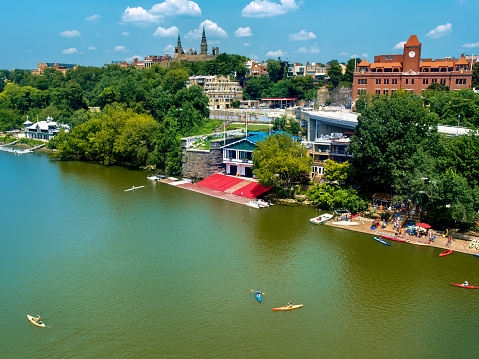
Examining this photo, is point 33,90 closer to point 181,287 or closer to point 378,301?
point 181,287

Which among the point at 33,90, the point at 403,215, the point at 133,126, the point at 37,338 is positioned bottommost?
the point at 37,338

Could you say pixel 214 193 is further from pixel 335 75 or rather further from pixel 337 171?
pixel 335 75

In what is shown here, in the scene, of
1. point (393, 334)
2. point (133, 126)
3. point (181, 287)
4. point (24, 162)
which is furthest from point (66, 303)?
point (24, 162)

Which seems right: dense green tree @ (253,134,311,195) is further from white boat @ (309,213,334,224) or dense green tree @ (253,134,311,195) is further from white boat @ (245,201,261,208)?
white boat @ (309,213,334,224)

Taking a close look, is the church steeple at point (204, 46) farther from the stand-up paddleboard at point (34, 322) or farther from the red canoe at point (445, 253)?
the stand-up paddleboard at point (34, 322)

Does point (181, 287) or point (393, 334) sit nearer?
point (393, 334)

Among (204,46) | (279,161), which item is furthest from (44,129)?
(204,46)

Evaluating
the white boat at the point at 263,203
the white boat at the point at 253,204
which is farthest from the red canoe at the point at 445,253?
the white boat at the point at 253,204
